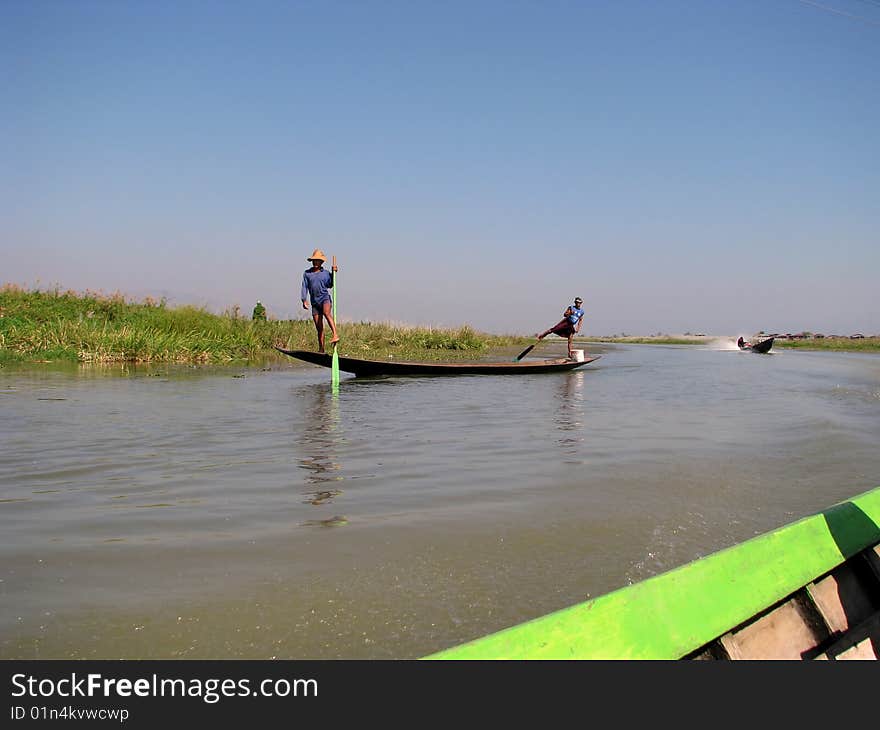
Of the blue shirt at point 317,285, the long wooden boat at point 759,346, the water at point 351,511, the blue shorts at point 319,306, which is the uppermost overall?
the blue shirt at point 317,285

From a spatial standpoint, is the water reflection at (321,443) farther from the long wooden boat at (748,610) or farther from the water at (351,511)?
the long wooden boat at (748,610)

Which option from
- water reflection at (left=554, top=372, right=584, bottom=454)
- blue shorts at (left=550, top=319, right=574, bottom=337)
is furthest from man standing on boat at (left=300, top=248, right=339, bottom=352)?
blue shorts at (left=550, top=319, right=574, bottom=337)

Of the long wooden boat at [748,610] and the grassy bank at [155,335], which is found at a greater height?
the grassy bank at [155,335]

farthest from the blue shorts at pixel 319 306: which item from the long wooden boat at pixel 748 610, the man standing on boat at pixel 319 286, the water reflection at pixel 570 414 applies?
the long wooden boat at pixel 748 610

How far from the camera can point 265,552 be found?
3.18 metres

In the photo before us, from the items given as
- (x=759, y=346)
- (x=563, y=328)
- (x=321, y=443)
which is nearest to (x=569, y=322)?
(x=563, y=328)

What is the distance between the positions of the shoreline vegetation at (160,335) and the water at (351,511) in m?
7.10

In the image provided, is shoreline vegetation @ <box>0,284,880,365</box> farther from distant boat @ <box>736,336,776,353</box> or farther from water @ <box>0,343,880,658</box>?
distant boat @ <box>736,336,776,353</box>

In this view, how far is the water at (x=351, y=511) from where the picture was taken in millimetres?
2477

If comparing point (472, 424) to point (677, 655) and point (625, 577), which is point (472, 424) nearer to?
point (625, 577)

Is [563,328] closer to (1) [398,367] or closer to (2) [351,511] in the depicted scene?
(1) [398,367]

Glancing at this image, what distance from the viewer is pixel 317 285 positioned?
40.0 ft

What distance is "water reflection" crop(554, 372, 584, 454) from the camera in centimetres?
659
